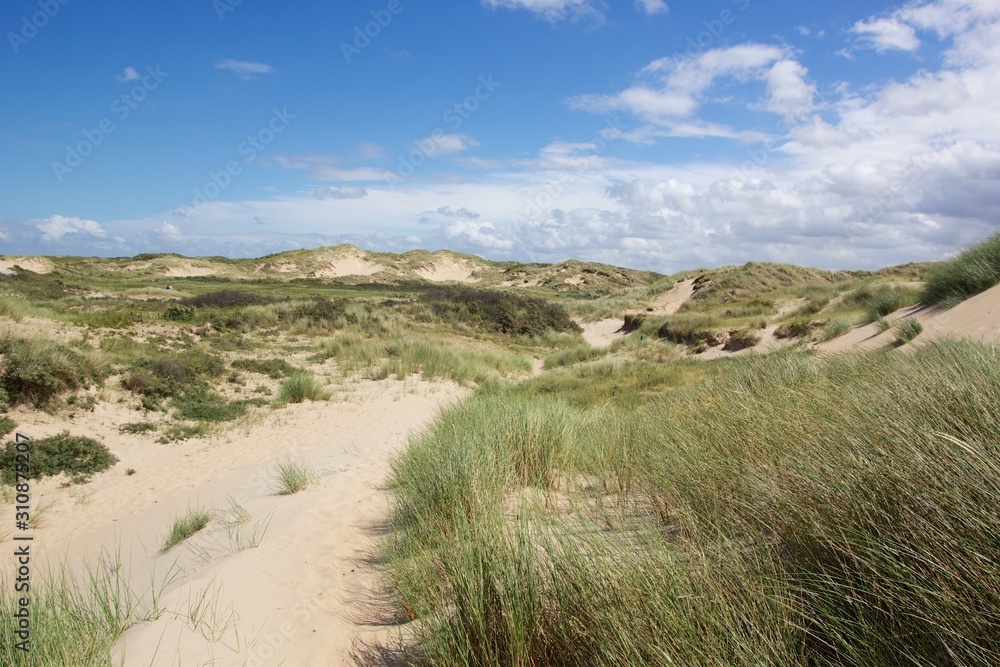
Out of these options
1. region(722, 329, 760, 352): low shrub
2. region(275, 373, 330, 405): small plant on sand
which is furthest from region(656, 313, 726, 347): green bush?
region(275, 373, 330, 405): small plant on sand

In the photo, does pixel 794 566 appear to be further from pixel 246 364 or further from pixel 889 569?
pixel 246 364

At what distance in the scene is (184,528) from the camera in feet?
20.6

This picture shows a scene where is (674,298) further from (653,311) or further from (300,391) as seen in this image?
(300,391)

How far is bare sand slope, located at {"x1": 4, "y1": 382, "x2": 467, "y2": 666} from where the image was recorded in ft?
11.6

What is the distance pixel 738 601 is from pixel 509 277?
78.1 meters

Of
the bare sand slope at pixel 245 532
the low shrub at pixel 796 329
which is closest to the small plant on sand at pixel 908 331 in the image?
the low shrub at pixel 796 329

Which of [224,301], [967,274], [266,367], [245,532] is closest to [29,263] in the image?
[224,301]

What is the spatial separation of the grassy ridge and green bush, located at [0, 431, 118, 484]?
785 cm

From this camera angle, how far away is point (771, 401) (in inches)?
168

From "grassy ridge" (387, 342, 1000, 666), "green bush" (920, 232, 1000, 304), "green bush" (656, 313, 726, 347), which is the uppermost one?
"green bush" (920, 232, 1000, 304)

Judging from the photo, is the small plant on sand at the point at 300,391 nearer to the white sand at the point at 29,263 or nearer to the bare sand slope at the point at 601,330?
the bare sand slope at the point at 601,330

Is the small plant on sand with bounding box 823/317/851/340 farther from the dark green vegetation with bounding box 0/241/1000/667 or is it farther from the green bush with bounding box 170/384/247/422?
the green bush with bounding box 170/384/247/422

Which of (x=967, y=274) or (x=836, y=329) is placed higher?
(x=967, y=274)

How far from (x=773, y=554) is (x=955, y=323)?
900cm
